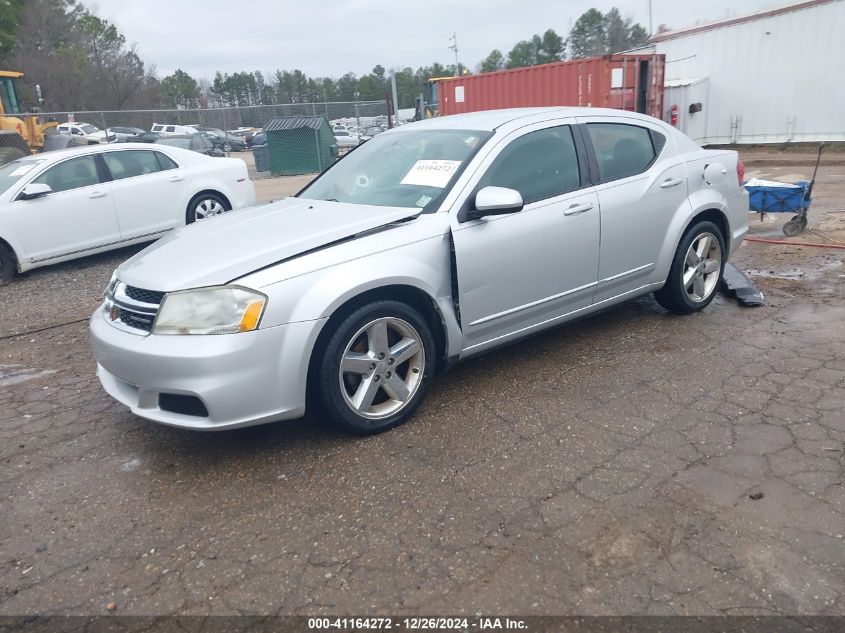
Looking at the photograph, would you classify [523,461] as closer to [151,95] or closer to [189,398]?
[189,398]

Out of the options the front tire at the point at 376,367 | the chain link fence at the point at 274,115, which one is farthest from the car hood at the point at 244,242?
the chain link fence at the point at 274,115

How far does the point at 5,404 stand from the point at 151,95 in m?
57.5

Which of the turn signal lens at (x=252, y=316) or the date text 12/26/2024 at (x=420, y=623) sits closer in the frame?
the date text 12/26/2024 at (x=420, y=623)

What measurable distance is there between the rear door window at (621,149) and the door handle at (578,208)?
11.2 inches

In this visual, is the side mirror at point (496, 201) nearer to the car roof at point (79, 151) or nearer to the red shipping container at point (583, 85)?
the car roof at point (79, 151)

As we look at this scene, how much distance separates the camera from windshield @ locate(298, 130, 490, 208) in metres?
3.92

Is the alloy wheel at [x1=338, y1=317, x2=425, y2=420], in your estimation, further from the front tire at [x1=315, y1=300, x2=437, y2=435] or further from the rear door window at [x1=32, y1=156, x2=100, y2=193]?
the rear door window at [x1=32, y1=156, x2=100, y2=193]

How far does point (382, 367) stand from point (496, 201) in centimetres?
110

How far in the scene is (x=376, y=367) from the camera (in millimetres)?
3467

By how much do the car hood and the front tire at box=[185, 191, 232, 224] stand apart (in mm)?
4859

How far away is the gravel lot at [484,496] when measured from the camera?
2.43 m

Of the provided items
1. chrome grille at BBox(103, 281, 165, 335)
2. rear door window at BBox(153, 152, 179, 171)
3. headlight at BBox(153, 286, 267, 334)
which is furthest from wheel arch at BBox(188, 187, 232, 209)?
headlight at BBox(153, 286, 267, 334)

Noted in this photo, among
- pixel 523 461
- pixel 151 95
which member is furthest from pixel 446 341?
pixel 151 95

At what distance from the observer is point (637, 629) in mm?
2199
